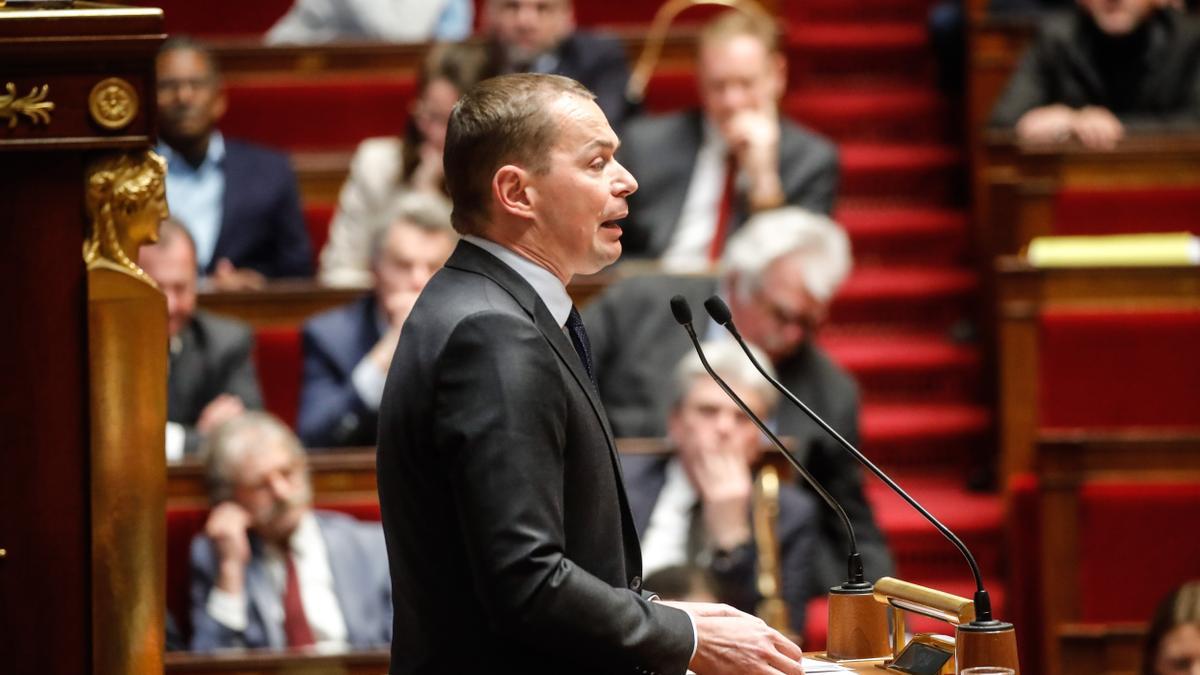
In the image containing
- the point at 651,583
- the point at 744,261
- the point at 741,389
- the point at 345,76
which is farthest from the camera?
the point at 345,76

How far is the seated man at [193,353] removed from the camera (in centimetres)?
226

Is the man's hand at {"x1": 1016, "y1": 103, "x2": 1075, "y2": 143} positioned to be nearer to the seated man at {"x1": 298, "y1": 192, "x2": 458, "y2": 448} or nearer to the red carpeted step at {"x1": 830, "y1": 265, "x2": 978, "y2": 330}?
the red carpeted step at {"x1": 830, "y1": 265, "x2": 978, "y2": 330}

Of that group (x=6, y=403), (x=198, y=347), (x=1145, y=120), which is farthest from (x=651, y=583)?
(x=1145, y=120)

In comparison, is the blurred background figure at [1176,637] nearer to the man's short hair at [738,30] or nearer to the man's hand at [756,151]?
the man's hand at [756,151]

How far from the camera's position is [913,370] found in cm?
287

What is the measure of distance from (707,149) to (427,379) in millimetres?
1834

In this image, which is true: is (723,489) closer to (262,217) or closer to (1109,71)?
(262,217)

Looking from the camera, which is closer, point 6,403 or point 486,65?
point 6,403

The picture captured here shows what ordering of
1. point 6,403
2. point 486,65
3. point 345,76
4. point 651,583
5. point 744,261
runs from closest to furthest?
point 6,403
point 651,583
point 744,261
point 486,65
point 345,76

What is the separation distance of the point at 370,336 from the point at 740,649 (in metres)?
1.46

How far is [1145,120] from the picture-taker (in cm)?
280

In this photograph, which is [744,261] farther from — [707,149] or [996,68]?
[996,68]

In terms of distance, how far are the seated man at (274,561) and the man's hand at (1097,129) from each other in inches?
48.6

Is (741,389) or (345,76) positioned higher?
(345,76)
